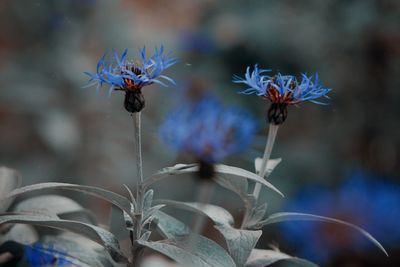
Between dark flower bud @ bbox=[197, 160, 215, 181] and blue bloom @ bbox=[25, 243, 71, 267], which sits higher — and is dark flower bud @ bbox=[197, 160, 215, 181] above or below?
above

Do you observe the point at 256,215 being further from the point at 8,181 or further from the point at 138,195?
the point at 8,181

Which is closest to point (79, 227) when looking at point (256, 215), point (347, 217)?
point (256, 215)

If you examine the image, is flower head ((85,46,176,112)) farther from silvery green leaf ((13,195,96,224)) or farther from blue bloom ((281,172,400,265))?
blue bloom ((281,172,400,265))

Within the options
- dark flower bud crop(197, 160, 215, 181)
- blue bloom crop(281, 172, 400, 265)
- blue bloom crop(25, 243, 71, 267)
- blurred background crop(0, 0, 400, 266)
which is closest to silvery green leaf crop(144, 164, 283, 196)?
dark flower bud crop(197, 160, 215, 181)

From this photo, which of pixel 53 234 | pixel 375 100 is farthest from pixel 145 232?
pixel 375 100

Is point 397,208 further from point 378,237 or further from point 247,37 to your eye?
point 247,37

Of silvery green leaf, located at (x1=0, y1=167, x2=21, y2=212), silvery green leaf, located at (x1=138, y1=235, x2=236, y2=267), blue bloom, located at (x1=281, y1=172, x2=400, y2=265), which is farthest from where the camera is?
blue bloom, located at (x1=281, y1=172, x2=400, y2=265)
